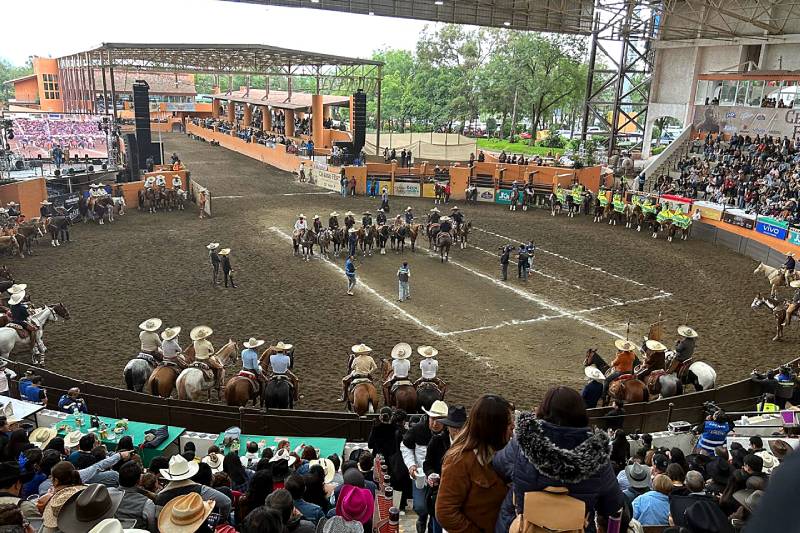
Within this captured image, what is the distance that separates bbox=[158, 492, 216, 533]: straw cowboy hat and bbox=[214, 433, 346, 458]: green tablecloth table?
3.41m

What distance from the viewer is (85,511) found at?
4480 millimetres

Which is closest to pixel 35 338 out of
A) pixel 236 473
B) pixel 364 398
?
pixel 364 398

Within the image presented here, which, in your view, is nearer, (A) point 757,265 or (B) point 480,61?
(A) point 757,265

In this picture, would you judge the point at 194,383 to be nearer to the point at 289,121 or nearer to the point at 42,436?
the point at 42,436

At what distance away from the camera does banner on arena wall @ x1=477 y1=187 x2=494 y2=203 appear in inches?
1320

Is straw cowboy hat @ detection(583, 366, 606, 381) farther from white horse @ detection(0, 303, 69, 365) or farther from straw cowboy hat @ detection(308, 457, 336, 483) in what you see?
white horse @ detection(0, 303, 69, 365)

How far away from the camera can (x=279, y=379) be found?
36.5 feet

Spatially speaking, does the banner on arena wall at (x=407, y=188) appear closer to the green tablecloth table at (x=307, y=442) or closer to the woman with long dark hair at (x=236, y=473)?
the green tablecloth table at (x=307, y=442)

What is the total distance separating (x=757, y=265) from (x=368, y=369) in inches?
692

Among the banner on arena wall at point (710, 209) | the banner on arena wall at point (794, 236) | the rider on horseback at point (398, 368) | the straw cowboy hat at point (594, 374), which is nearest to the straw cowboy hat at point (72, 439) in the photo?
the rider on horseback at point (398, 368)

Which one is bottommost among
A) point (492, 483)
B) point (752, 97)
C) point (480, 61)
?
point (492, 483)

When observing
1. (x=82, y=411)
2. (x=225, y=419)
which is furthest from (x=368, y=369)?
(x=82, y=411)

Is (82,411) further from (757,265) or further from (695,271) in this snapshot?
(757,265)

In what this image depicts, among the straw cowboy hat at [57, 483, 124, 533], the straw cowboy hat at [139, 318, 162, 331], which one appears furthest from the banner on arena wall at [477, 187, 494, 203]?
the straw cowboy hat at [57, 483, 124, 533]
